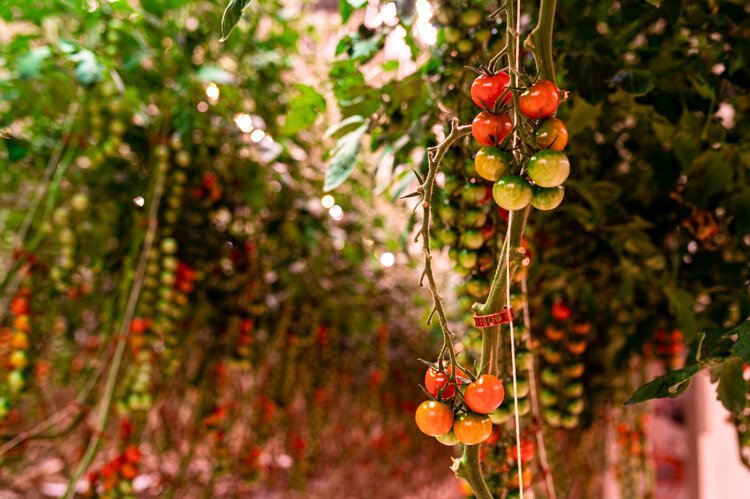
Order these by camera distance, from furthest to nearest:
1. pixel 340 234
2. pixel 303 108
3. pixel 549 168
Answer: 1. pixel 340 234
2. pixel 303 108
3. pixel 549 168

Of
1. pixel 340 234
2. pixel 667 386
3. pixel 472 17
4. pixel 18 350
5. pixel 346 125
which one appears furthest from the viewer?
pixel 340 234

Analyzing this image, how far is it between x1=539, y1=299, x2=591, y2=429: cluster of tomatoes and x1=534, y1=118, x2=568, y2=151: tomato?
505 mm

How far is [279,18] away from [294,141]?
0.28m

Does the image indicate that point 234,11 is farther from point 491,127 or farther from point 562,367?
point 562,367

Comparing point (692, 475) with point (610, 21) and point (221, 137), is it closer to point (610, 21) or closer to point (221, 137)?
point (610, 21)

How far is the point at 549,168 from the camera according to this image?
328 mm

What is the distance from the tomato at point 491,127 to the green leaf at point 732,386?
34 cm

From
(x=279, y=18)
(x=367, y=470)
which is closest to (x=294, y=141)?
(x=279, y=18)

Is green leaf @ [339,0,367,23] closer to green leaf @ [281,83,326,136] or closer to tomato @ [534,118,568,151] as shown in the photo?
green leaf @ [281,83,326,136]

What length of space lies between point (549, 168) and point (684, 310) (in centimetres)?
50

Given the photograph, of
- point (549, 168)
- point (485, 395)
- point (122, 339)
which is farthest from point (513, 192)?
point (122, 339)

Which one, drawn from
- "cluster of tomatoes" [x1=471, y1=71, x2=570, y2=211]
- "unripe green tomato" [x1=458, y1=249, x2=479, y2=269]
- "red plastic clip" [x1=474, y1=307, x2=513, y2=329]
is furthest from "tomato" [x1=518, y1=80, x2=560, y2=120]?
"unripe green tomato" [x1=458, y1=249, x2=479, y2=269]

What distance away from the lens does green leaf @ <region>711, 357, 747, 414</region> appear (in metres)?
0.53

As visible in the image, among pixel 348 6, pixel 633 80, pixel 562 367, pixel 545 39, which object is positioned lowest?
pixel 562 367
